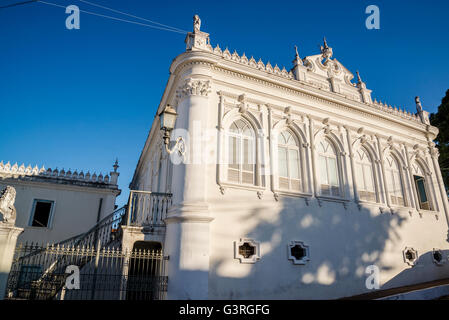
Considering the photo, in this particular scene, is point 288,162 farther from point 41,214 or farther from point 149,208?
point 41,214

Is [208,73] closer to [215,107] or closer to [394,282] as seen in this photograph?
[215,107]

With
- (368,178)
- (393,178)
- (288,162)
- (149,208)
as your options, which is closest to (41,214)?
(149,208)

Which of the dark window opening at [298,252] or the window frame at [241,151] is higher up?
the window frame at [241,151]

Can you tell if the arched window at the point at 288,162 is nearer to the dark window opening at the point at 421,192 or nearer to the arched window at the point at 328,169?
the arched window at the point at 328,169

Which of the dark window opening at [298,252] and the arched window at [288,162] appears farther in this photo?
the arched window at [288,162]

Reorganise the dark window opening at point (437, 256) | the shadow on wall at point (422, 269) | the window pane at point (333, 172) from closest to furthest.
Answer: the shadow on wall at point (422, 269) < the window pane at point (333, 172) < the dark window opening at point (437, 256)

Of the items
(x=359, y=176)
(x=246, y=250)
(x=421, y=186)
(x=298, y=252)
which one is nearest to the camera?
(x=246, y=250)

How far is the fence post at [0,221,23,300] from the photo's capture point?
650 centimetres

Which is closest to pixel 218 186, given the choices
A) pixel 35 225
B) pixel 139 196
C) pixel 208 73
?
pixel 139 196

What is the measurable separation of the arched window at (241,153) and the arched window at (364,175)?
5.21 metres

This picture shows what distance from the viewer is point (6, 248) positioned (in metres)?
6.65

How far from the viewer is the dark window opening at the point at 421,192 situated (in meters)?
14.9

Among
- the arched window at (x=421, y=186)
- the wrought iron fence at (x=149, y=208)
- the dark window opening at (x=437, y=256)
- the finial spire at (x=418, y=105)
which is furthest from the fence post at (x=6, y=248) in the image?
the finial spire at (x=418, y=105)

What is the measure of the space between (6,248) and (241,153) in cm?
720
